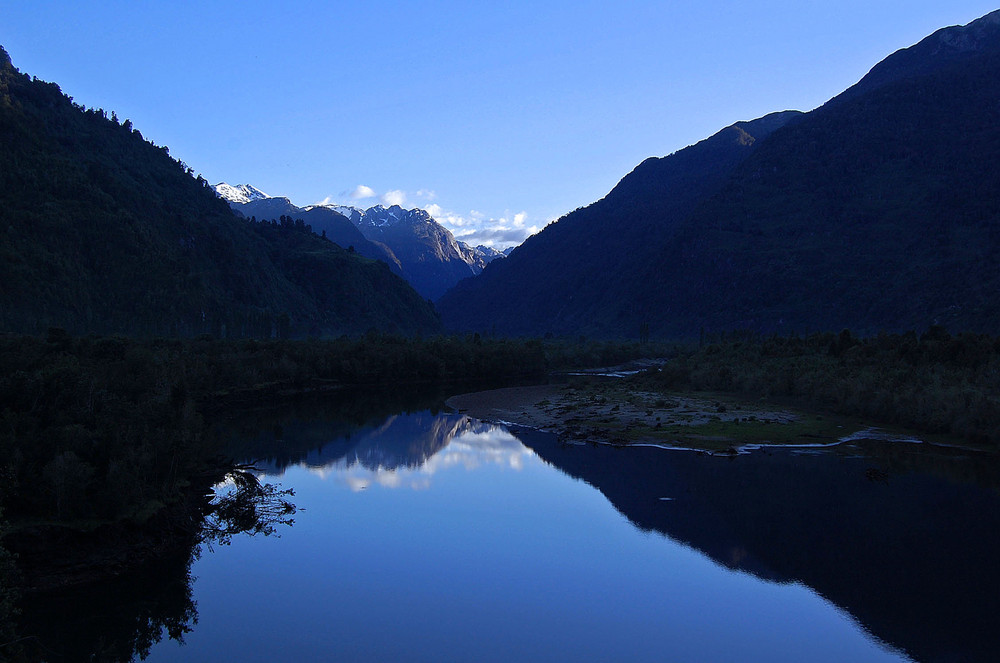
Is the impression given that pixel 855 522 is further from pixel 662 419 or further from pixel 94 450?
pixel 94 450

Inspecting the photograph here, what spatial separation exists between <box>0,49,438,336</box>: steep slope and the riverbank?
73583 mm

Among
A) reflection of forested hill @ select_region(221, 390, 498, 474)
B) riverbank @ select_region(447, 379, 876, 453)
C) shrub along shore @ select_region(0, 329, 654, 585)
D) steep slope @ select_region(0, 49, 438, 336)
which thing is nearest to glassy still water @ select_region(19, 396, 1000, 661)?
shrub along shore @ select_region(0, 329, 654, 585)

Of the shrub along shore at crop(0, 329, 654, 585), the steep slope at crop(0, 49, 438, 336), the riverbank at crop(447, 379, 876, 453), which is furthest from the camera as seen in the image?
the steep slope at crop(0, 49, 438, 336)

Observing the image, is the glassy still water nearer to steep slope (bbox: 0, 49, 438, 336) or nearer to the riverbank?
the riverbank

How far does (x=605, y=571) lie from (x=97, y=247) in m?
144

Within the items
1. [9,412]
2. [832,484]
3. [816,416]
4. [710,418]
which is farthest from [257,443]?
[816,416]

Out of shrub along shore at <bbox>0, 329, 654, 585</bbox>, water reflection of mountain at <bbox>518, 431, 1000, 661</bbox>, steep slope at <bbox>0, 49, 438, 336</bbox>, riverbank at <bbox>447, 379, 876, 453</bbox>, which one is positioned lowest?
water reflection of mountain at <bbox>518, 431, 1000, 661</bbox>

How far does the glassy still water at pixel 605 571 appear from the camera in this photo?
22266mm

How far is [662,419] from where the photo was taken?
58531 mm

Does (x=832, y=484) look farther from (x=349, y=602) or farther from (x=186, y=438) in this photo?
(x=186, y=438)

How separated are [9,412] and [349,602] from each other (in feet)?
47.5

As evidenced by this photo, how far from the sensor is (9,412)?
2712cm

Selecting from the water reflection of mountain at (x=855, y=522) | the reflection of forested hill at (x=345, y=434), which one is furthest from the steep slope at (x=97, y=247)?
the water reflection of mountain at (x=855, y=522)

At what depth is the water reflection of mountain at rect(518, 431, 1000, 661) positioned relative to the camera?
23766 mm
